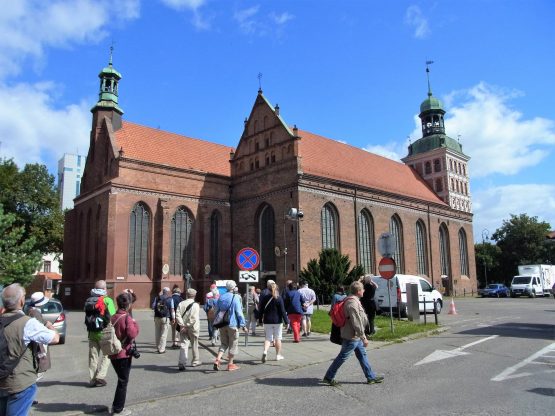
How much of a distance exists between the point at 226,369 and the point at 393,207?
3364 centimetres

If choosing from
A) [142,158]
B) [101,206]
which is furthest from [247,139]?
[101,206]

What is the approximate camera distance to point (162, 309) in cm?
1241

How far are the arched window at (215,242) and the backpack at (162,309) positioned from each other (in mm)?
25458

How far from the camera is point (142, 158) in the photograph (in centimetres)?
3647

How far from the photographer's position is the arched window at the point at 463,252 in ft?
165

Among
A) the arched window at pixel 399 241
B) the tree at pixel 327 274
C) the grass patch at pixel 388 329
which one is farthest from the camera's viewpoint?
the arched window at pixel 399 241

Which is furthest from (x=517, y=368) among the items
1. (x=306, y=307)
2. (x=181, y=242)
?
(x=181, y=242)

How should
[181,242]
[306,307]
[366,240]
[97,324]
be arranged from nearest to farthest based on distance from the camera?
1. [97,324]
2. [306,307]
3. [181,242]
4. [366,240]

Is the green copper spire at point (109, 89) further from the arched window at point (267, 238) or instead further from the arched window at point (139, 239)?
the arched window at point (267, 238)

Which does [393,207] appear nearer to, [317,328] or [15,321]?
[317,328]

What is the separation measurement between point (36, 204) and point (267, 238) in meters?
22.9

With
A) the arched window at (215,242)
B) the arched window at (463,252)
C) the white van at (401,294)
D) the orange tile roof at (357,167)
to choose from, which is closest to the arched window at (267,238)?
the arched window at (215,242)

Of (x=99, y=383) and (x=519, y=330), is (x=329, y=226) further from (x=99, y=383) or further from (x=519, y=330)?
(x=99, y=383)

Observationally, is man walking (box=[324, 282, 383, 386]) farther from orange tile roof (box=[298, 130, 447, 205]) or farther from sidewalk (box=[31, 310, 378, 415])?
orange tile roof (box=[298, 130, 447, 205])
